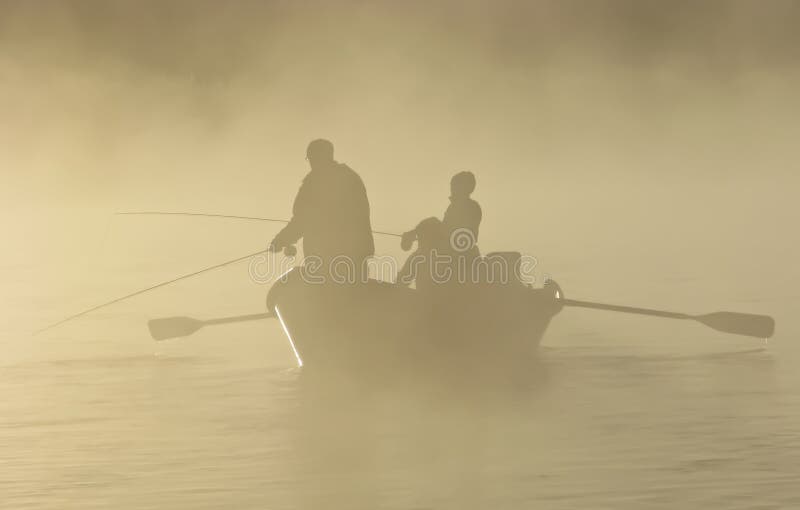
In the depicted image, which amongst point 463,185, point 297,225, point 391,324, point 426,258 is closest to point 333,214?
point 297,225

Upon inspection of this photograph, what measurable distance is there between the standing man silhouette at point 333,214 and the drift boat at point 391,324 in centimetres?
24

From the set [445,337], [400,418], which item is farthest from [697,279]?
[400,418]

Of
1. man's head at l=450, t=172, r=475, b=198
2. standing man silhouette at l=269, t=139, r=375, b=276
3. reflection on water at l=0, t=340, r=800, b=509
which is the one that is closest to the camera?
reflection on water at l=0, t=340, r=800, b=509

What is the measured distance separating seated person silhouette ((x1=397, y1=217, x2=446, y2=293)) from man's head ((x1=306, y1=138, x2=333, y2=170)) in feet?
2.92

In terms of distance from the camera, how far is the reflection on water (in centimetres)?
938

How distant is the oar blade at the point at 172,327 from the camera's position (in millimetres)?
15242

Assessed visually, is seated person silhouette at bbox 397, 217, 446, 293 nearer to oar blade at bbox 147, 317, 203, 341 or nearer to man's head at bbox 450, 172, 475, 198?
man's head at bbox 450, 172, 475, 198

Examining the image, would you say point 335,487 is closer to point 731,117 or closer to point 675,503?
point 675,503

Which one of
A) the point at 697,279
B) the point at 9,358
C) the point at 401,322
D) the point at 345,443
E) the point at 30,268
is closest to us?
the point at 345,443

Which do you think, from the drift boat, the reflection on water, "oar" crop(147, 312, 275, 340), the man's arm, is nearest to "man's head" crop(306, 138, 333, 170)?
the man's arm

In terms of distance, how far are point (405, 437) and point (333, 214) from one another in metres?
2.81

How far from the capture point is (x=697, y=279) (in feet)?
71.8

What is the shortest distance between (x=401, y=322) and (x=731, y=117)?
78.0m

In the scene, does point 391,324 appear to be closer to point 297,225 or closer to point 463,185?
point 297,225
